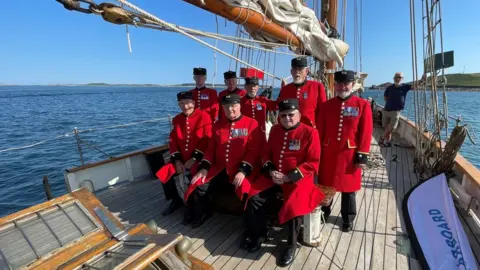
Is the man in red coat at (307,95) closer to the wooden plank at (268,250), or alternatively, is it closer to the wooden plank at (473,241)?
the wooden plank at (268,250)

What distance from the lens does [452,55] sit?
12.7ft

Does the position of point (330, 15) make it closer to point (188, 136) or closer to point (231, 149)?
point (188, 136)

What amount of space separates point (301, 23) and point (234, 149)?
10.1ft

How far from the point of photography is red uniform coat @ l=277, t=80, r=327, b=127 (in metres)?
3.70

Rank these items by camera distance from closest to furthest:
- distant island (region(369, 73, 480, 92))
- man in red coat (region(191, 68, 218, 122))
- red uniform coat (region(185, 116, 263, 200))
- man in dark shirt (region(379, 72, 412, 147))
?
red uniform coat (region(185, 116, 263, 200)) → man in red coat (region(191, 68, 218, 122)) → man in dark shirt (region(379, 72, 412, 147)) → distant island (region(369, 73, 480, 92))

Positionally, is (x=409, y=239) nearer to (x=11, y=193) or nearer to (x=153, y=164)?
(x=153, y=164)

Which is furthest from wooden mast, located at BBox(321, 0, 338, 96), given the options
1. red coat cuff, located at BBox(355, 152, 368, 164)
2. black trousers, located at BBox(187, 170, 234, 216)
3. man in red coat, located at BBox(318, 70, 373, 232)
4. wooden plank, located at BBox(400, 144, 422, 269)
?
black trousers, located at BBox(187, 170, 234, 216)

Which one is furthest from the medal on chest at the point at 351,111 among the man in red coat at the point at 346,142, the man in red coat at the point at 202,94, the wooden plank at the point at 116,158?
the wooden plank at the point at 116,158

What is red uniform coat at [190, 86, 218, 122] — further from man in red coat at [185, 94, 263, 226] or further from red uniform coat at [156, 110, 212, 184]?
man in red coat at [185, 94, 263, 226]

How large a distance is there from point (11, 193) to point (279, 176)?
8.23 metres

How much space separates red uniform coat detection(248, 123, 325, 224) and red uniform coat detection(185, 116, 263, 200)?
0.47ft

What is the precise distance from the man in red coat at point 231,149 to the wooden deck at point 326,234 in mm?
520

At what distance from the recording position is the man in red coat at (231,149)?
2984mm

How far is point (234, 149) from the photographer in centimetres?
307
